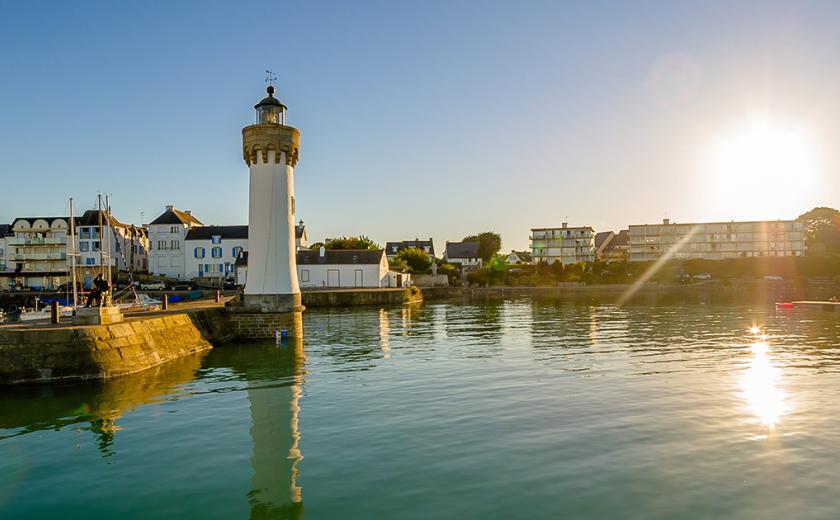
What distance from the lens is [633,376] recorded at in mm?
20484

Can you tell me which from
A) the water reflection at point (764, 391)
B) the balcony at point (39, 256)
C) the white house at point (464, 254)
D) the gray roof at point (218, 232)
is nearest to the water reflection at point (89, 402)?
the water reflection at point (764, 391)

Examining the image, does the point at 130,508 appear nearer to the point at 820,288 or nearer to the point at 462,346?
the point at 462,346

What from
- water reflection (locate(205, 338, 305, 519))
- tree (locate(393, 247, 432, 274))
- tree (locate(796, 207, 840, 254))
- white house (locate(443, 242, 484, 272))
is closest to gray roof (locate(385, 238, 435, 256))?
white house (locate(443, 242, 484, 272))

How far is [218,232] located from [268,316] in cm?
6573

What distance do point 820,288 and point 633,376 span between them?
103 m

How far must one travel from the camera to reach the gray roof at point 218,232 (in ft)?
302

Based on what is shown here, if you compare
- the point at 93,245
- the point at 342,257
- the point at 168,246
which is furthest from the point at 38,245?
the point at 342,257

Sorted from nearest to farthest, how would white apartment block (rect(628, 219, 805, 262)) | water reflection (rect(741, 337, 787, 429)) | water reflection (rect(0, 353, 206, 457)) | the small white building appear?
water reflection (rect(0, 353, 206, 457)), water reflection (rect(741, 337, 787, 429)), the small white building, white apartment block (rect(628, 219, 805, 262))

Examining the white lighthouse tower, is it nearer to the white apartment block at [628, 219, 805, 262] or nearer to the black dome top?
the black dome top

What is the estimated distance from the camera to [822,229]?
158m

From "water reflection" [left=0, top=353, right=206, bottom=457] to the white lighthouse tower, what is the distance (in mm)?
9826

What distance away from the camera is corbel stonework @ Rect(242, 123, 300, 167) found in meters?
31.3

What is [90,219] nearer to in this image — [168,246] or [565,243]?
[168,246]

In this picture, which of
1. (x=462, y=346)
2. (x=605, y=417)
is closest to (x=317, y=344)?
(x=462, y=346)
